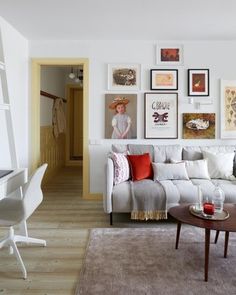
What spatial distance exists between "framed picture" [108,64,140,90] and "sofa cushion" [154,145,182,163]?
1.13 metres

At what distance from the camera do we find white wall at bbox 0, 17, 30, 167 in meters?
3.62

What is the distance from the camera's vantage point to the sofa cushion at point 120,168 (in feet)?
11.8

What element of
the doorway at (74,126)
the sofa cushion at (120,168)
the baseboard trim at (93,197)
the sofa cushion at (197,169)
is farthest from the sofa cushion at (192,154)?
the doorway at (74,126)

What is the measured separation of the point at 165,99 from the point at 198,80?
609mm

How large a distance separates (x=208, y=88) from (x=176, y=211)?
8.45ft

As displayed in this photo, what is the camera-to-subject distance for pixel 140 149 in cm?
415

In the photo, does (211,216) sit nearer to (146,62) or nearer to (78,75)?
(146,62)

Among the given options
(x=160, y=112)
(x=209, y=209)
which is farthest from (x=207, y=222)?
(x=160, y=112)

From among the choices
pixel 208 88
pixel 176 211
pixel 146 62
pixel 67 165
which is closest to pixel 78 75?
pixel 67 165

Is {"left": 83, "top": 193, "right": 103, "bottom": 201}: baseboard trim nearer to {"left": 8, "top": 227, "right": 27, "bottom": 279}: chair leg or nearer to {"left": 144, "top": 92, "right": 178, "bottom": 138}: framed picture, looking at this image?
{"left": 144, "top": 92, "right": 178, "bottom": 138}: framed picture

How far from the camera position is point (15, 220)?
2.32 meters

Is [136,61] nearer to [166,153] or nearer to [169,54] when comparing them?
[169,54]

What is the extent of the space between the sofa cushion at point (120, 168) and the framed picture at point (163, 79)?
1.37 meters

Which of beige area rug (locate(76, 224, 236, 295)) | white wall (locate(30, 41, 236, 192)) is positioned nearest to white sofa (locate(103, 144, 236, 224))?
beige area rug (locate(76, 224, 236, 295))
